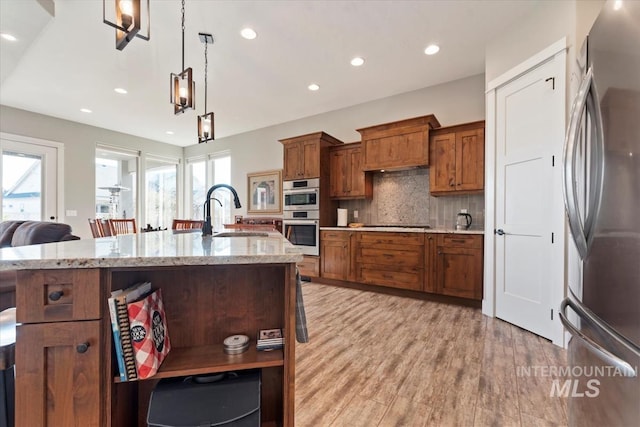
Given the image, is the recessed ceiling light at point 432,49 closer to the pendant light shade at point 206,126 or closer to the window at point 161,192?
the pendant light shade at point 206,126

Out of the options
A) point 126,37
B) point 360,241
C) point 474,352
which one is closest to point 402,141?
point 360,241

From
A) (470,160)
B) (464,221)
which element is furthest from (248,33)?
(464,221)

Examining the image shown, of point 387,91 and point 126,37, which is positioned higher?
point 387,91

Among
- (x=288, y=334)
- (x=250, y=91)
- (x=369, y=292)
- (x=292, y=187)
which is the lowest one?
(x=369, y=292)

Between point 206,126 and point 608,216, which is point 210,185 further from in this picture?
point 608,216

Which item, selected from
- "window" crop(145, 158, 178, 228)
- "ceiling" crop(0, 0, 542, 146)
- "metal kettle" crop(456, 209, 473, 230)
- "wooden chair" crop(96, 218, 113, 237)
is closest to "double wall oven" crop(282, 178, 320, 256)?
"ceiling" crop(0, 0, 542, 146)

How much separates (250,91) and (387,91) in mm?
2121

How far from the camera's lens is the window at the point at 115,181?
5.93m

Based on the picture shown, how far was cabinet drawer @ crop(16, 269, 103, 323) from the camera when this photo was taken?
781mm

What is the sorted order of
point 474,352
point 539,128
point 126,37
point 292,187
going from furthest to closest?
point 292,187 < point 539,128 < point 474,352 < point 126,37

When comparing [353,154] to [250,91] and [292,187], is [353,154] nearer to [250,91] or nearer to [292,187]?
[292,187]

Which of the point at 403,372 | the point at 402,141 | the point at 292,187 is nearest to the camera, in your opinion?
the point at 403,372

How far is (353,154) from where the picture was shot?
14.6 feet

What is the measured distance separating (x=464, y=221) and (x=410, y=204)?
80cm
